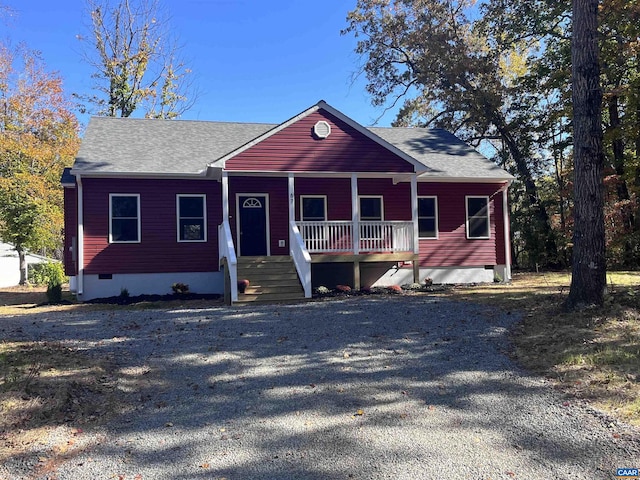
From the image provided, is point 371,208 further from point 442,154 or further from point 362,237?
point 442,154

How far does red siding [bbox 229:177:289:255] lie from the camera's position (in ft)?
50.1

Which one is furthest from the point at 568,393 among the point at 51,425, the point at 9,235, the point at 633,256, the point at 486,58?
the point at 9,235

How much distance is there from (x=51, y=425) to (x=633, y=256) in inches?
931

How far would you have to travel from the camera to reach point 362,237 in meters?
15.1

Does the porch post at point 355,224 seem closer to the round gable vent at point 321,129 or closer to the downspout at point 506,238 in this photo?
the round gable vent at point 321,129

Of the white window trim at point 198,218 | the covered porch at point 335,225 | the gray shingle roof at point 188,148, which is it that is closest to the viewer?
the covered porch at point 335,225

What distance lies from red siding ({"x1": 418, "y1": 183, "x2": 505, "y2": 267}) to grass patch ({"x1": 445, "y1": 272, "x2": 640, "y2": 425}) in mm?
6732

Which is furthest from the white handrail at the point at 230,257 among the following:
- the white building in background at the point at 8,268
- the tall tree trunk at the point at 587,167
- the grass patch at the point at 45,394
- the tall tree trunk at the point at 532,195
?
the white building in background at the point at 8,268

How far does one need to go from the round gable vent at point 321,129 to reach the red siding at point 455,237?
408 cm

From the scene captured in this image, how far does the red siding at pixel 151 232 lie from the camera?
14.4m

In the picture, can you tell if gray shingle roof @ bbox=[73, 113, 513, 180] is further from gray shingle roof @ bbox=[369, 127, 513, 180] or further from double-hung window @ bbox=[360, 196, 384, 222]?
double-hung window @ bbox=[360, 196, 384, 222]

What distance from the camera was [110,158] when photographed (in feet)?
48.4

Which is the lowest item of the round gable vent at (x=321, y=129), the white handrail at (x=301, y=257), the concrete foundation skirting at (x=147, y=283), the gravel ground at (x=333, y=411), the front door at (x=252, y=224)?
the gravel ground at (x=333, y=411)

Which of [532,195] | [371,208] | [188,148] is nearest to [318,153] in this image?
[371,208]
